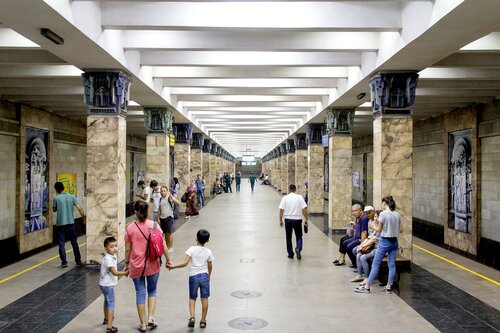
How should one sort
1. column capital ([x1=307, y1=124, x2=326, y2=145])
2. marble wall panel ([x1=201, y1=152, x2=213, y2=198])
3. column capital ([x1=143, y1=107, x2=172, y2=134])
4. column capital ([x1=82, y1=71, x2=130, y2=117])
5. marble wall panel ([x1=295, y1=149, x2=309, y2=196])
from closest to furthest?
1. column capital ([x1=82, y1=71, x2=130, y2=117])
2. column capital ([x1=143, y1=107, x2=172, y2=134])
3. column capital ([x1=307, y1=124, x2=326, y2=145])
4. marble wall panel ([x1=295, y1=149, x2=309, y2=196])
5. marble wall panel ([x1=201, y1=152, x2=213, y2=198])

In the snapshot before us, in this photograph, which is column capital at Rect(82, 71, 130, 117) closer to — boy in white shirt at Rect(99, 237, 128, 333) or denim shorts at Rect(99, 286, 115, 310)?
boy in white shirt at Rect(99, 237, 128, 333)

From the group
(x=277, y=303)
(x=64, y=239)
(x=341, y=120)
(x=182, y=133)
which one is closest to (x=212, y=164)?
(x=182, y=133)

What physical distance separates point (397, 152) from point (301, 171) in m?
13.0

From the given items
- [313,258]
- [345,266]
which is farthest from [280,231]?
[345,266]

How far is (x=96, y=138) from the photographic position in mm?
8555

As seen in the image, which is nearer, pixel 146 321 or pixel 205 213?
pixel 146 321

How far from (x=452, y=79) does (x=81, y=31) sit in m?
6.76

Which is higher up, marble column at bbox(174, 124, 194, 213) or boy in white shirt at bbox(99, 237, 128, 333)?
marble column at bbox(174, 124, 194, 213)

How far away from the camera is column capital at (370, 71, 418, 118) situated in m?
8.52

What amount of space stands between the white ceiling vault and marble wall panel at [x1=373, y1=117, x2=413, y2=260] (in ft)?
3.59

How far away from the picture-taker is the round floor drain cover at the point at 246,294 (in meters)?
6.63

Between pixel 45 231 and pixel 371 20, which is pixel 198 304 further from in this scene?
pixel 45 231

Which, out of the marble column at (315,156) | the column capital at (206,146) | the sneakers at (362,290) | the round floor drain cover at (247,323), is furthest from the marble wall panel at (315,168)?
the round floor drain cover at (247,323)

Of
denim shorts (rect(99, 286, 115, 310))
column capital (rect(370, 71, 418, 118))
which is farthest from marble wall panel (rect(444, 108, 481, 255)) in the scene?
denim shorts (rect(99, 286, 115, 310))
